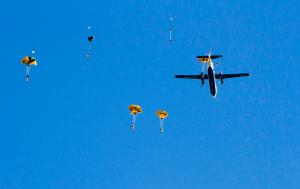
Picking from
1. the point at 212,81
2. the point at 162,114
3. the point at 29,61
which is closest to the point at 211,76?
the point at 212,81

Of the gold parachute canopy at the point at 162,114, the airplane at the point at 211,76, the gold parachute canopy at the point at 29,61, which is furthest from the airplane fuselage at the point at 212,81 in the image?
the gold parachute canopy at the point at 29,61

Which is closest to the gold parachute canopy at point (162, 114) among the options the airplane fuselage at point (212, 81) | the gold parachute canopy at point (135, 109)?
the gold parachute canopy at point (135, 109)

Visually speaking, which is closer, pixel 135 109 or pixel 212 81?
pixel 135 109

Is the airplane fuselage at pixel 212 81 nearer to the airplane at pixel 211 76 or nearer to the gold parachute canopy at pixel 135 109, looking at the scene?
the airplane at pixel 211 76

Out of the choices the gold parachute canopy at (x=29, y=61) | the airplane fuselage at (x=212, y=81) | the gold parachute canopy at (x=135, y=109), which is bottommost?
the gold parachute canopy at (x=135, y=109)

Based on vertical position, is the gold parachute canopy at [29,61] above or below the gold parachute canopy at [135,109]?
above

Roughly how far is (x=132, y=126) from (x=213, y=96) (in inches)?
1411

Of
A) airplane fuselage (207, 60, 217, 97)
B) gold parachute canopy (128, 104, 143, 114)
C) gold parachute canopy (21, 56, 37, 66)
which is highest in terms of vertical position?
airplane fuselage (207, 60, 217, 97)

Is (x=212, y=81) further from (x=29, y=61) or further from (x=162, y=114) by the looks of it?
(x=29, y=61)

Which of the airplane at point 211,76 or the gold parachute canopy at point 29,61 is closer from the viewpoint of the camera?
the gold parachute canopy at point 29,61

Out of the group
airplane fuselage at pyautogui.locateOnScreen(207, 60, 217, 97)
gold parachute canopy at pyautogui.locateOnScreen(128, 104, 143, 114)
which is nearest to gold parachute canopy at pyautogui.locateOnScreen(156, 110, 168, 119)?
gold parachute canopy at pyautogui.locateOnScreen(128, 104, 143, 114)

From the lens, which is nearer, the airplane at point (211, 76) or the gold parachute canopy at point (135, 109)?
the gold parachute canopy at point (135, 109)

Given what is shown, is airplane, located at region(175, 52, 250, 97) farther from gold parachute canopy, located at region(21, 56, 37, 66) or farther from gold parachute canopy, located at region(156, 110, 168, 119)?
gold parachute canopy, located at region(21, 56, 37, 66)

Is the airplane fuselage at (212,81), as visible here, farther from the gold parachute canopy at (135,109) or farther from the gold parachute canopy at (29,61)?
the gold parachute canopy at (29,61)
